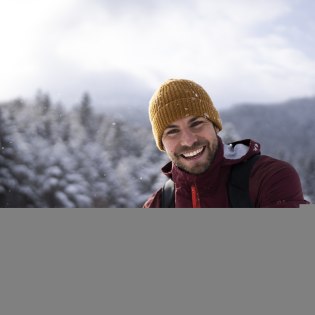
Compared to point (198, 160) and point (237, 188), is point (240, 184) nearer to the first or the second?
point (237, 188)

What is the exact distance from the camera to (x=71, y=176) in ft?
66.1

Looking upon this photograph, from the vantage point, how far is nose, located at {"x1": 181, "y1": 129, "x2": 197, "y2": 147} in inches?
64.3

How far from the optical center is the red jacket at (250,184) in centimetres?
129

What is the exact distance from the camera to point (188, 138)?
1652 mm

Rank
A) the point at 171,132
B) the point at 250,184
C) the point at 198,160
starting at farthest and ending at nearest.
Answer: the point at 171,132, the point at 198,160, the point at 250,184

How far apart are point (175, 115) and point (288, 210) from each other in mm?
1426

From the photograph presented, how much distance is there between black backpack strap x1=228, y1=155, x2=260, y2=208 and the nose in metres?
0.24

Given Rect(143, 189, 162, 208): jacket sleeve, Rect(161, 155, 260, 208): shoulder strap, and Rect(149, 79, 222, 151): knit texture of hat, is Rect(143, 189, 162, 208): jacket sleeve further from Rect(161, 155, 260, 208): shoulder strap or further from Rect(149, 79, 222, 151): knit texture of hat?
Rect(149, 79, 222, 151): knit texture of hat

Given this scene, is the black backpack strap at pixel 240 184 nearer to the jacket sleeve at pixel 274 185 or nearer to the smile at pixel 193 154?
the jacket sleeve at pixel 274 185

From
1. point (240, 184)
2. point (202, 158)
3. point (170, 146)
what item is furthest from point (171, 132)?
point (240, 184)

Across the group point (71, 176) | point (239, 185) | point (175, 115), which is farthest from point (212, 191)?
point (71, 176)

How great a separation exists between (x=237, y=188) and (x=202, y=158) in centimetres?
30

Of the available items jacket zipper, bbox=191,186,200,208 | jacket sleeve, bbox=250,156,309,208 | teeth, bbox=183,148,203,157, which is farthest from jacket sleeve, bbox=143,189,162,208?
jacket sleeve, bbox=250,156,309,208

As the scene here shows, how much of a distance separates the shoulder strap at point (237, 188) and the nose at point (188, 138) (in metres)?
0.19
